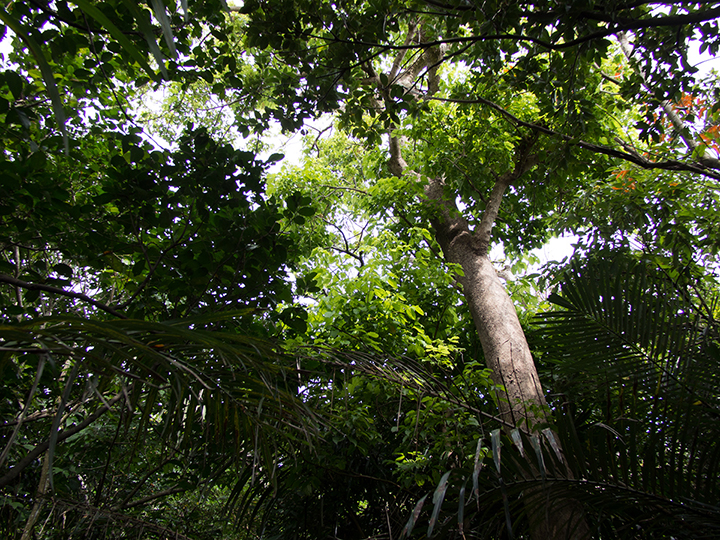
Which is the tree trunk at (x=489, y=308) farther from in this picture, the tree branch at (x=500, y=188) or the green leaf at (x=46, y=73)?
the green leaf at (x=46, y=73)

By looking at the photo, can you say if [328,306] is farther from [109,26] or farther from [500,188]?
[109,26]

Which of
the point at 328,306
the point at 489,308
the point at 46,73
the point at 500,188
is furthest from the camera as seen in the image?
the point at 500,188

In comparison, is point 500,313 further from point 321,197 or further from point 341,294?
point 321,197

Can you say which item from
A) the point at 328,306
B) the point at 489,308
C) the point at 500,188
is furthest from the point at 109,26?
the point at 500,188

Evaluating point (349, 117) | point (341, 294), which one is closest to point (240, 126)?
point (349, 117)

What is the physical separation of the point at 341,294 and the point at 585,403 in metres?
2.03

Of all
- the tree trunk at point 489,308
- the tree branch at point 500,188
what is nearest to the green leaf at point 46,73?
the tree trunk at point 489,308

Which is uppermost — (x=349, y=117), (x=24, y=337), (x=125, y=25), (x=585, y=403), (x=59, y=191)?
(x=349, y=117)

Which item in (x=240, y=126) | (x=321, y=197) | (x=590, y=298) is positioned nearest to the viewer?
(x=590, y=298)

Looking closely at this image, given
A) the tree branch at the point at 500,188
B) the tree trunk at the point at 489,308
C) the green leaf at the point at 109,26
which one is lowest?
the green leaf at the point at 109,26

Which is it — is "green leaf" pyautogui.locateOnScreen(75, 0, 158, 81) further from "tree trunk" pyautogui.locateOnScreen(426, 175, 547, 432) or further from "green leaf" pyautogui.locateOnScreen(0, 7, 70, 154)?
"tree trunk" pyautogui.locateOnScreen(426, 175, 547, 432)

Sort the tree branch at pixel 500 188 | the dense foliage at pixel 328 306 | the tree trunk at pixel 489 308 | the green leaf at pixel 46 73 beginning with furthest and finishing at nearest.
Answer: the tree branch at pixel 500 188, the tree trunk at pixel 489 308, the dense foliage at pixel 328 306, the green leaf at pixel 46 73

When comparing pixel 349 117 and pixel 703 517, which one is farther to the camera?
pixel 349 117

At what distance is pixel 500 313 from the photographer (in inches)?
149
